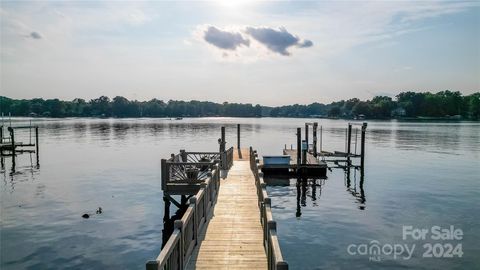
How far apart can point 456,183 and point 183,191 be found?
26879 millimetres

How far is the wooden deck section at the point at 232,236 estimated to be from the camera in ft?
35.9

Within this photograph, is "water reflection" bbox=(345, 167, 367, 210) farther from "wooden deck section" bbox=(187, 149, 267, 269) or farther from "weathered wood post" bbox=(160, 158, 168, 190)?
"weathered wood post" bbox=(160, 158, 168, 190)

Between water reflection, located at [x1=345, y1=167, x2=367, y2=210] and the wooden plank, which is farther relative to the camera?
water reflection, located at [x1=345, y1=167, x2=367, y2=210]

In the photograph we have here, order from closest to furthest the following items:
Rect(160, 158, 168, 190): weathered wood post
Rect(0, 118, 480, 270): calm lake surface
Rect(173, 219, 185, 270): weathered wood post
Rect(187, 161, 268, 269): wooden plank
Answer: Rect(173, 219, 185, 270): weathered wood post
Rect(187, 161, 268, 269): wooden plank
Rect(0, 118, 480, 270): calm lake surface
Rect(160, 158, 168, 190): weathered wood post

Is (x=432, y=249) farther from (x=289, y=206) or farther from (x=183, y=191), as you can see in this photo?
(x=183, y=191)

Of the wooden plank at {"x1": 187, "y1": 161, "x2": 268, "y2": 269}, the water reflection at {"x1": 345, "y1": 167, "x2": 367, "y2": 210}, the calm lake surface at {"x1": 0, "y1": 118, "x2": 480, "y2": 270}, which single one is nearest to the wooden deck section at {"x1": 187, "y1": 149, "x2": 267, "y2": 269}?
the wooden plank at {"x1": 187, "y1": 161, "x2": 268, "y2": 269}

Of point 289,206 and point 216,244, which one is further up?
point 216,244

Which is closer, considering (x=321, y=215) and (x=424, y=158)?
(x=321, y=215)

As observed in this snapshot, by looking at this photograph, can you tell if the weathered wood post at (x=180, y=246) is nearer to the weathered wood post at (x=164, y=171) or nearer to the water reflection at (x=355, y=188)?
the weathered wood post at (x=164, y=171)

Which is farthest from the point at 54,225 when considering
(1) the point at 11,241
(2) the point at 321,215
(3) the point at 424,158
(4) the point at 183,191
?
(3) the point at 424,158

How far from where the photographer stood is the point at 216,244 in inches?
486

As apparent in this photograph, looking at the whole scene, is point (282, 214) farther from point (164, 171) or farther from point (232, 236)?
point (232, 236)

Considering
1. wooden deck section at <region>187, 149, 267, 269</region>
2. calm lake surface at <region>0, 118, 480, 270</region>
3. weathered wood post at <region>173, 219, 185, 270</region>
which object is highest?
weathered wood post at <region>173, 219, 185, 270</region>

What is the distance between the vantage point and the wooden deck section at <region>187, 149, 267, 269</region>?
11.0 metres
